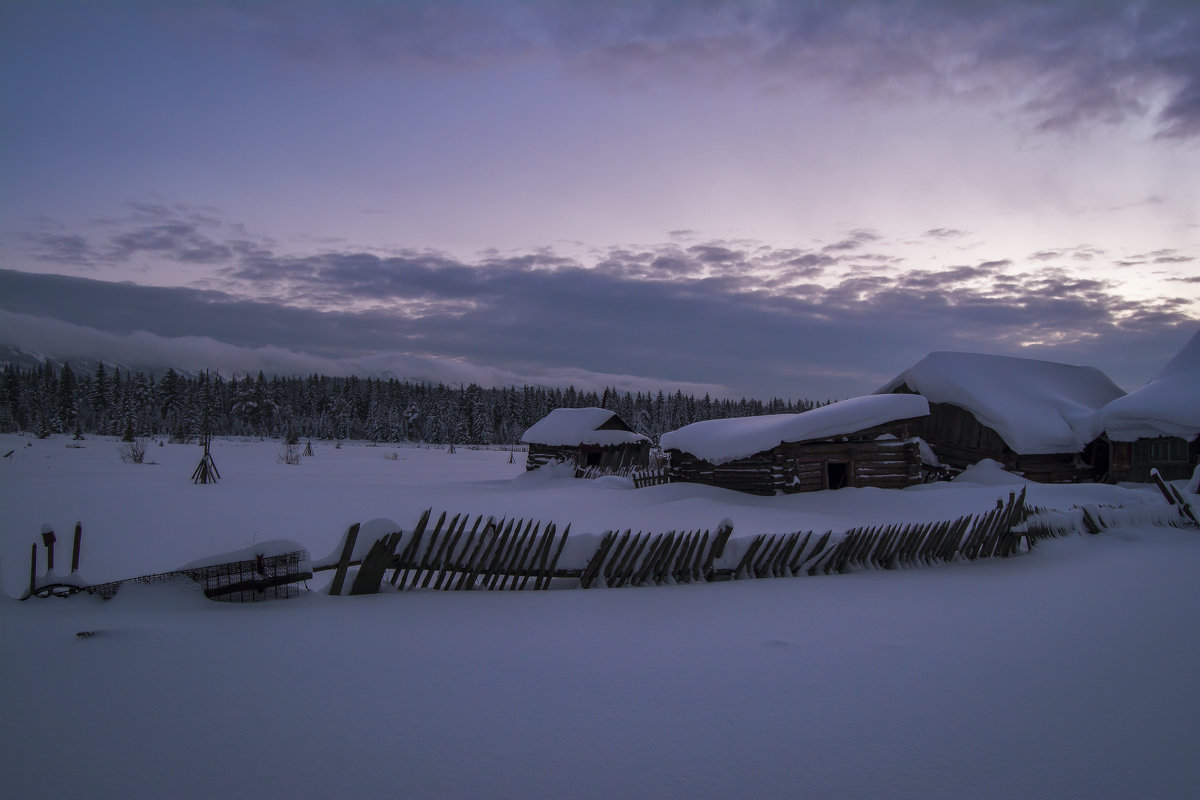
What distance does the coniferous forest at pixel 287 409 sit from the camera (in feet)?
293

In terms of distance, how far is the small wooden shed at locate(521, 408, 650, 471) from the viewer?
34375mm

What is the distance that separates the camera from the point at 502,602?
7480mm

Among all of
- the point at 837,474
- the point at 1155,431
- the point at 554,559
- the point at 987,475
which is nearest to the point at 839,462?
the point at 837,474

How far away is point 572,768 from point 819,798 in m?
1.29

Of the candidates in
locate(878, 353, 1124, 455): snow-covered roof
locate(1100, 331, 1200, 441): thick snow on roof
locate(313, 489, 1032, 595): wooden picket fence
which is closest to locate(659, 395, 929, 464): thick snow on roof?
locate(878, 353, 1124, 455): snow-covered roof

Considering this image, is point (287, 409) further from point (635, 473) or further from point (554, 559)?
point (554, 559)

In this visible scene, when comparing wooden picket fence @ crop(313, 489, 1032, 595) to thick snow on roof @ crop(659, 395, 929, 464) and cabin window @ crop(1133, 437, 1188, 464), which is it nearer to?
thick snow on roof @ crop(659, 395, 929, 464)

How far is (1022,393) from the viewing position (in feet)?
91.9

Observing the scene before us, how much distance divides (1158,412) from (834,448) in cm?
1388

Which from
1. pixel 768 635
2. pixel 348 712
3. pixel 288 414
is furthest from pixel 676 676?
pixel 288 414

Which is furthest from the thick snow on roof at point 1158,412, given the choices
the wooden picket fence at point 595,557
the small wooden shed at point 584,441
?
the small wooden shed at point 584,441

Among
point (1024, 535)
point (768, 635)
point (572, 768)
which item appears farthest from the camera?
point (1024, 535)

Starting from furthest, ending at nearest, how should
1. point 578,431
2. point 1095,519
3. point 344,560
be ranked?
point 578,431
point 1095,519
point 344,560

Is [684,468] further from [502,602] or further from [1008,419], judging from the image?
[502,602]
